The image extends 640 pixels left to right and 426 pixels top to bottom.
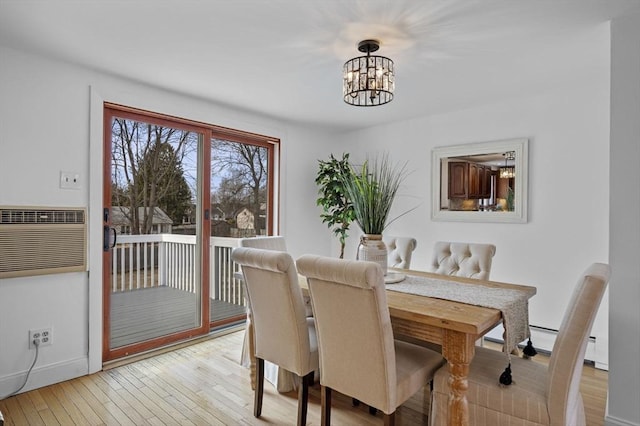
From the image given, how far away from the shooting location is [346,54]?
8.07ft

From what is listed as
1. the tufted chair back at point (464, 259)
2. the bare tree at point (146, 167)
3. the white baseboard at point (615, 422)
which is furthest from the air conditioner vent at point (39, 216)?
the white baseboard at point (615, 422)

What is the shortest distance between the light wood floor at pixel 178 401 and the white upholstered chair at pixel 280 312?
417mm

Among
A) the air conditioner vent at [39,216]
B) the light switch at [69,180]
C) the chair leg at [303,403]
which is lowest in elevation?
the chair leg at [303,403]

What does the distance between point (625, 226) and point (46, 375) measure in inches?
146

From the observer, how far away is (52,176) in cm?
259

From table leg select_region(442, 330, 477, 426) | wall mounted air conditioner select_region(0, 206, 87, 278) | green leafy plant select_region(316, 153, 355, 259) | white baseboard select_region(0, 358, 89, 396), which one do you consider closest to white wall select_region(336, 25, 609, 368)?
green leafy plant select_region(316, 153, 355, 259)

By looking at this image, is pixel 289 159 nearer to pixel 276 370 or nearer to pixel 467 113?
pixel 467 113

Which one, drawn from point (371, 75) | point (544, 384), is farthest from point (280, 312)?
point (371, 75)

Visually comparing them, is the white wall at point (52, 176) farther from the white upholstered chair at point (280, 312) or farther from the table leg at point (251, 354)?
the white upholstered chair at point (280, 312)

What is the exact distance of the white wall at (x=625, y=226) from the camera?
1951 mm

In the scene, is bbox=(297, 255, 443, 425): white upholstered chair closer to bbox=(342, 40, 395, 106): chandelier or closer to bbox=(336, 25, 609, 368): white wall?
bbox=(342, 40, 395, 106): chandelier

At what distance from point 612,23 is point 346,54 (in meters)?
1.48

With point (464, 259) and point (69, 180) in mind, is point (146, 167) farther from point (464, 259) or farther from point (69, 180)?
point (464, 259)

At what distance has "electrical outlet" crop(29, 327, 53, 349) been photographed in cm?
250
